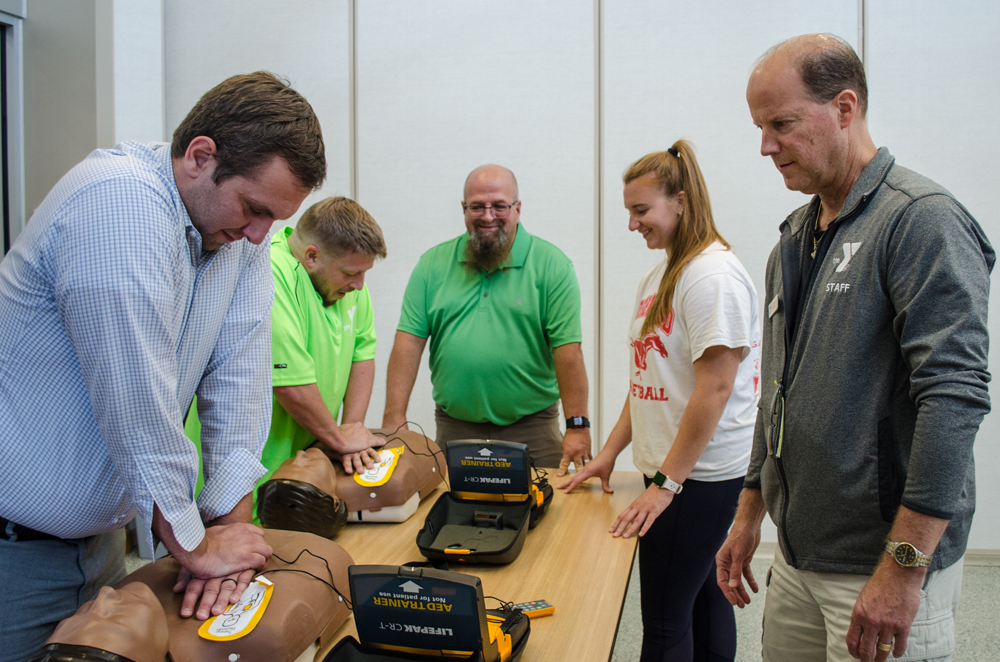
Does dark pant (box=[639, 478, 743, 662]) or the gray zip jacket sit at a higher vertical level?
the gray zip jacket

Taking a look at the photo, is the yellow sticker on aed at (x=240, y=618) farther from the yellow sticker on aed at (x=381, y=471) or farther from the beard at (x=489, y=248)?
the beard at (x=489, y=248)

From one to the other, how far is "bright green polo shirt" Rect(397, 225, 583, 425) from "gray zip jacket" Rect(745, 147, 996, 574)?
109cm

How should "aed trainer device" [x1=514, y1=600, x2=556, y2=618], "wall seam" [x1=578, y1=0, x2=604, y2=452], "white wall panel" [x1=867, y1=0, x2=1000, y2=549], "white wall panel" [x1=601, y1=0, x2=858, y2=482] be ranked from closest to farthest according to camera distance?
"aed trainer device" [x1=514, y1=600, x2=556, y2=618]
"white wall panel" [x1=867, y1=0, x2=1000, y2=549]
"white wall panel" [x1=601, y1=0, x2=858, y2=482]
"wall seam" [x1=578, y1=0, x2=604, y2=452]

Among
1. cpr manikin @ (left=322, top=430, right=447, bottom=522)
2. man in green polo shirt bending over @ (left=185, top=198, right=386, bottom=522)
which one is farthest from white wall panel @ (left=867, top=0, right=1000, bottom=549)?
cpr manikin @ (left=322, top=430, right=447, bottom=522)

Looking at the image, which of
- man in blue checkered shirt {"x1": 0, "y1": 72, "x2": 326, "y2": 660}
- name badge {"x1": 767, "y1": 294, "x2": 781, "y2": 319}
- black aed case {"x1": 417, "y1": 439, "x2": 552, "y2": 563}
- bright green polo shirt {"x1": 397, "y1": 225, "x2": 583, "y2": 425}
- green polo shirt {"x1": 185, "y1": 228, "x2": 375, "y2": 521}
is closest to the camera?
man in blue checkered shirt {"x1": 0, "y1": 72, "x2": 326, "y2": 660}

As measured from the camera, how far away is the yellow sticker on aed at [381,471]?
153cm

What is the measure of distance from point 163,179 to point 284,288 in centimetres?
77

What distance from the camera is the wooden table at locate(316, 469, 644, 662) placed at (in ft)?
3.55

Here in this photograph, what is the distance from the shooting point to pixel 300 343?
171cm

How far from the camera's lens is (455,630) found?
918mm

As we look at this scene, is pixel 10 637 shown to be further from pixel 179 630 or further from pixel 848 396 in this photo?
pixel 848 396

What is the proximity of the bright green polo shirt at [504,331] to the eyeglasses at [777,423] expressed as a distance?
3.53 ft

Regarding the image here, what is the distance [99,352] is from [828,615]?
1.17 meters

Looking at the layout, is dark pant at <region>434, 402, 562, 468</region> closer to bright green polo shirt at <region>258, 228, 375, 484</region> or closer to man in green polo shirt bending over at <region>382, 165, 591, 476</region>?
man in green polo shirt bending over at <region>382, 165, 591, 476</region>
